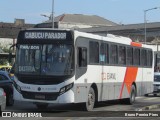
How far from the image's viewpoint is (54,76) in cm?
1722

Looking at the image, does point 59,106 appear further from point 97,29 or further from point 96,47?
point 97,29

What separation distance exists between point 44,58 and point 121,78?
612 cm

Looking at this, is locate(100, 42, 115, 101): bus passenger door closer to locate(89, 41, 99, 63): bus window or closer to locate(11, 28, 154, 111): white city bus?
locate(11, 28, 154, 111): white city bus

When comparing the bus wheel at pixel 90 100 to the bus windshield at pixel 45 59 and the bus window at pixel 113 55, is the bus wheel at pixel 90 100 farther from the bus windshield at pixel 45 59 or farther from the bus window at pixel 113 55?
the bus window at pixel 113 55

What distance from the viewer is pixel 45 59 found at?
17.4 metres

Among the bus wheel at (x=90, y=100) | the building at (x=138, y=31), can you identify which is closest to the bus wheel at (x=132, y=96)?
the bus wheel at (x=90, y=100)

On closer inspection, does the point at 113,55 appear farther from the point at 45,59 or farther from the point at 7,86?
the point at 7,86

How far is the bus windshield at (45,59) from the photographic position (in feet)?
56.7

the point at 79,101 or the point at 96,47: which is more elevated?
the point at 96,47

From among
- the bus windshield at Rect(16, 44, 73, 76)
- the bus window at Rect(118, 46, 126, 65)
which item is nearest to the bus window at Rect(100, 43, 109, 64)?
the bus window at Rect(118, 46, 126, 65)

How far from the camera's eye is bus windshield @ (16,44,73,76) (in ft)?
56.7

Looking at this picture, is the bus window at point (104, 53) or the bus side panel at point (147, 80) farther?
the bus side panel at point (147, 80)

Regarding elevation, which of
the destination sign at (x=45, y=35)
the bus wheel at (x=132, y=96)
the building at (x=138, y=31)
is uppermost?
the building at (x=138, y=31)

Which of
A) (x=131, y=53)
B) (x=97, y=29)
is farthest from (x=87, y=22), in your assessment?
(x=131, y=53)
